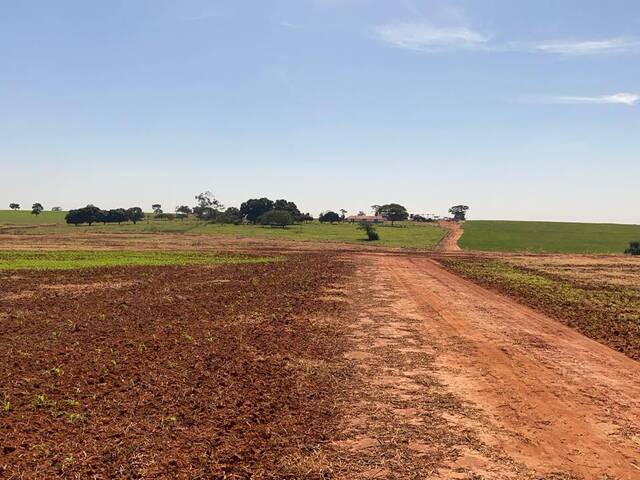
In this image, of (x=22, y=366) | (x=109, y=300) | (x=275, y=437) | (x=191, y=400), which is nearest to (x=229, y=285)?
(x=109, y=300)

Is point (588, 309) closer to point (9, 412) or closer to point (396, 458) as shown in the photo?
point (396, 458)

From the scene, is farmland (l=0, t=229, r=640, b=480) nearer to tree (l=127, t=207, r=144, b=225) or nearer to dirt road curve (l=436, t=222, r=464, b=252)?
dirt road curve (l=436, t=222, r=464, b=252)

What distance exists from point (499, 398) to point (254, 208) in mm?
140508

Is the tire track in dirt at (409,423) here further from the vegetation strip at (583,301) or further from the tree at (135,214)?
the tree at (135,214)

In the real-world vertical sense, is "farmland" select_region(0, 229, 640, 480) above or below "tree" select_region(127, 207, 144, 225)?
below

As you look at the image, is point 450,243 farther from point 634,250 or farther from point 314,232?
point 314,232

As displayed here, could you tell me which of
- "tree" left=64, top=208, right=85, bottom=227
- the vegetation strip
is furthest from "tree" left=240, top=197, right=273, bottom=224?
the vegetation strip

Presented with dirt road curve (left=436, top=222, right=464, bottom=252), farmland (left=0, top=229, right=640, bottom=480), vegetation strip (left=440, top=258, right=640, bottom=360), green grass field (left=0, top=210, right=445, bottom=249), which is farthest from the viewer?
green grass field (left=0, top=210, right=445, bottom=249)

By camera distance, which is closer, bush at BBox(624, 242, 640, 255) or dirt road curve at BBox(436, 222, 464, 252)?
bush at BBox(624, 242, 640, 255)

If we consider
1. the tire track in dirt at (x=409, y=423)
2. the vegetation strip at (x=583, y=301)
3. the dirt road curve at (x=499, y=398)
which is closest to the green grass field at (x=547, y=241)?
the vegetation strip at (x=583, y=301)

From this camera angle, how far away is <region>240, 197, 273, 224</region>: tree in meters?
145

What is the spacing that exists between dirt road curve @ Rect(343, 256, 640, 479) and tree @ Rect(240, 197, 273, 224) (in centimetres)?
13097

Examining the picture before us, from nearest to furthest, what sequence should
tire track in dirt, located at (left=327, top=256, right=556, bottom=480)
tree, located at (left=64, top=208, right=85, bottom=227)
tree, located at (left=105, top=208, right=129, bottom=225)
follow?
1. tire track in dirt, located at (left=327, top=256, right=556, bottom=480)
2. tree, located at (left=64, top=208, right=85, bottom=227)
3. tree, located at (left=105, top=208, right=129, bottom=225)

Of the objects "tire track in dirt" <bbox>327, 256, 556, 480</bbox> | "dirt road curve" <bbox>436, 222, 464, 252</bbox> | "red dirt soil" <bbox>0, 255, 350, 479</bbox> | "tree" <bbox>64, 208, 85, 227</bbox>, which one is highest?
"tree" <bbox>64, 208, 85, 227</bbox>
